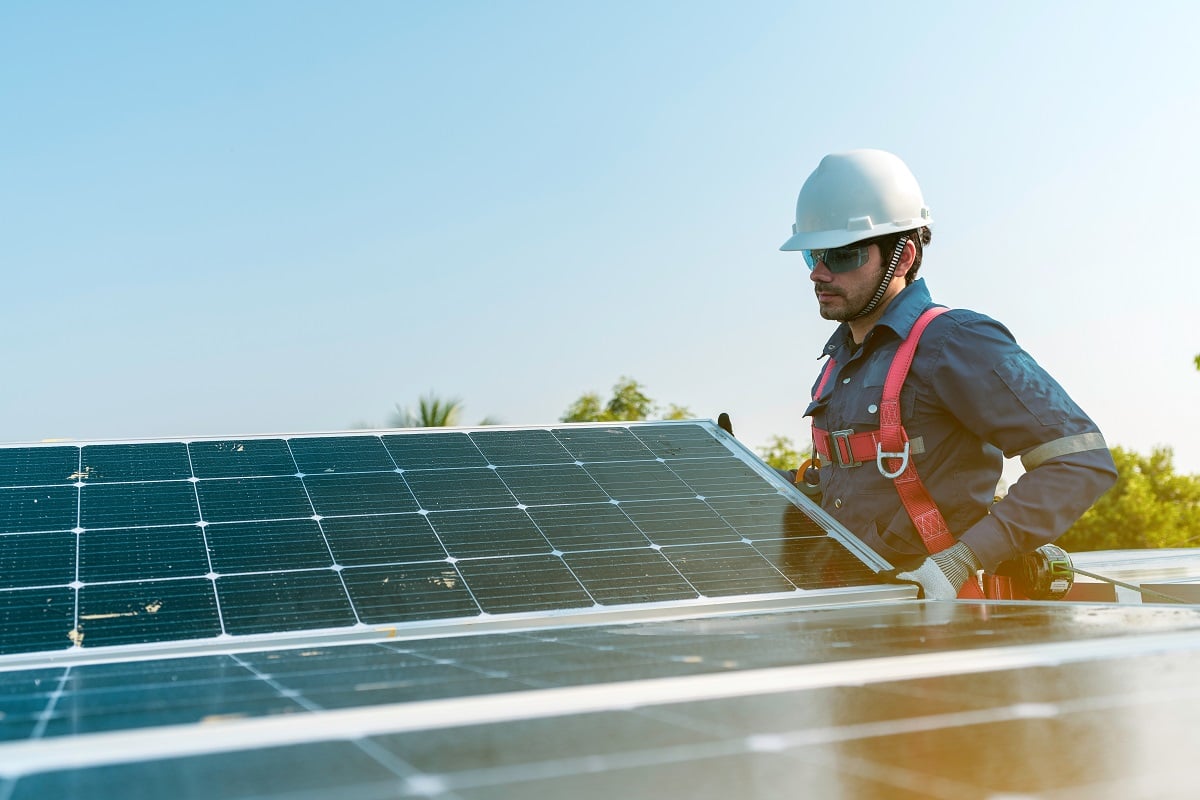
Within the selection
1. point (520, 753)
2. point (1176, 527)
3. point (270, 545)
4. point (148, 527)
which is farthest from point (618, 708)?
point (1176, 527)

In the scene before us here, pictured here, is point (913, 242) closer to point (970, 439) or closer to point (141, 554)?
point (970, 439)

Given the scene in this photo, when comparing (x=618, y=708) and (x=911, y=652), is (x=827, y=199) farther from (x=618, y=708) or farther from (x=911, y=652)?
(x=618, y=708)

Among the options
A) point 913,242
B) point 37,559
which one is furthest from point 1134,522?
point 37,559

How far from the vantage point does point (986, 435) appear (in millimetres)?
5406

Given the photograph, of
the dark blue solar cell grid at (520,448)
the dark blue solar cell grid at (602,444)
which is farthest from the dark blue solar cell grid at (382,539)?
the dark blue solar cell grid at (602,444)

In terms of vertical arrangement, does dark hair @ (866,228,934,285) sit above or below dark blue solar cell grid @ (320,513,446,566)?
above

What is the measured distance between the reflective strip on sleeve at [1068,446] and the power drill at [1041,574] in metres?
0.47

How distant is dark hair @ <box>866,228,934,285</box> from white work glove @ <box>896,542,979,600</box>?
1.63 m

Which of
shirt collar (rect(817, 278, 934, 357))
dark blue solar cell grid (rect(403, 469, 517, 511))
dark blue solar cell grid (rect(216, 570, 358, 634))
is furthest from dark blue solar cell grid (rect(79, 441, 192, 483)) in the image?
shirt collar (rect(817, 278, 934, 357))

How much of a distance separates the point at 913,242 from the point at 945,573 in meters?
1.91

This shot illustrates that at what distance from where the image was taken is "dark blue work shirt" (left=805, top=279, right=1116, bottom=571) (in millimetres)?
5242

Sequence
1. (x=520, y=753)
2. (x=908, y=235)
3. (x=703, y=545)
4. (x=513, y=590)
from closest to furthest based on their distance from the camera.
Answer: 1. (x=520, y=753)
2. (x=513, y=590)
3. (x=703, y=545)
4. (x=908, y=235)

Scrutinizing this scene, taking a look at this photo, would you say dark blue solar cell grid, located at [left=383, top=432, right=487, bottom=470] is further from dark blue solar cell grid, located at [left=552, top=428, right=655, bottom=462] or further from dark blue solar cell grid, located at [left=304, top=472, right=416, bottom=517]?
dark blue solar cell grid, located at [left=552, top=428, right=655, bottom=462]

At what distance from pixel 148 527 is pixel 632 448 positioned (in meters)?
2.50
